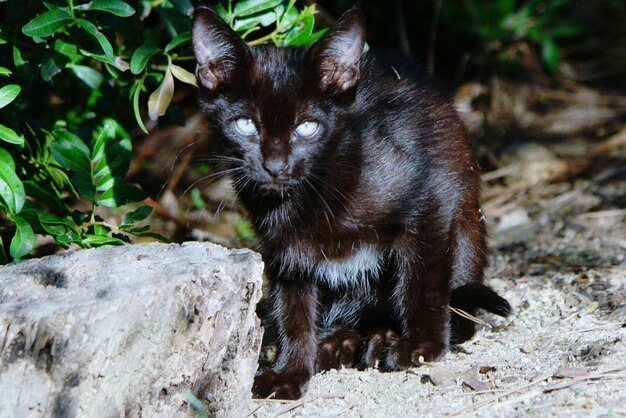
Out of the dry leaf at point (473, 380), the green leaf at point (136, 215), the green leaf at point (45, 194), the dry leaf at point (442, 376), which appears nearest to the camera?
the dry leaf at point (473, 380)

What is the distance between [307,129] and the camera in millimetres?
3314

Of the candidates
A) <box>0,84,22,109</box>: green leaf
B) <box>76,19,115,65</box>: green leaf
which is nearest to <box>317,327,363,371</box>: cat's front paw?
<box>76,19,115,65</box>: green leaf

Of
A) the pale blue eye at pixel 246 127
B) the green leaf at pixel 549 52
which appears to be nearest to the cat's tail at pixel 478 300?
the pale blue eye at pixel 246 127

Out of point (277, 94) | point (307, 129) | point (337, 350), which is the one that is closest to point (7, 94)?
point (277, 94)

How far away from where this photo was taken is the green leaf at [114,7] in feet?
11.0

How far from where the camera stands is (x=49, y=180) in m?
4.12

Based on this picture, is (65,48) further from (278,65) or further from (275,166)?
(275,166)

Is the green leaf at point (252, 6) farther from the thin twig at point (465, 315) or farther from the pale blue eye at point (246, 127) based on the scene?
the thin twig at point (465, 315)

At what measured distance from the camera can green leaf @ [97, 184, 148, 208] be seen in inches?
148

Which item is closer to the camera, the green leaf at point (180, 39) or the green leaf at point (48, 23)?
the green leaf at point (48, 23)

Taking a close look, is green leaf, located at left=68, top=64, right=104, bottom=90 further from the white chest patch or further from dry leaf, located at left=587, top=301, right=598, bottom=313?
dry leaf, located at left=587, top=301, right=598, bottom=313

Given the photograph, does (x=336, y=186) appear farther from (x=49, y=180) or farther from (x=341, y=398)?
(x=49, y=180)

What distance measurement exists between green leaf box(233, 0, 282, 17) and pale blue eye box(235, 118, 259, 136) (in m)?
0.63

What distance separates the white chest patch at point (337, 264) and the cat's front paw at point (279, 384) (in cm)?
45
